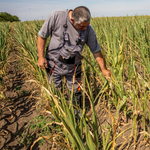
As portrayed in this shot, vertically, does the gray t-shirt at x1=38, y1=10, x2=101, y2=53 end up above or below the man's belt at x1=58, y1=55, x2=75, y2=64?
above

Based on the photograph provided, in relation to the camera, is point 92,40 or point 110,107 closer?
point 92,40

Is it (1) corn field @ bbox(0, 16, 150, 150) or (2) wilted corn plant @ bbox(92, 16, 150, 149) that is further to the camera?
(2) wilted corn plant @ bbox(92, 16, 150, 149)

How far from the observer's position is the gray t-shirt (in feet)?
4.85

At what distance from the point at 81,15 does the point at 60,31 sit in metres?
0.32

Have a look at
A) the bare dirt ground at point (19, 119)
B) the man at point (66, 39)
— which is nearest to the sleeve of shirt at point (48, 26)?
the man at point (66, 39)

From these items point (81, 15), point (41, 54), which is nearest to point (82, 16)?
point (81, 15)

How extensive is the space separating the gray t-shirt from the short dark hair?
0.18m

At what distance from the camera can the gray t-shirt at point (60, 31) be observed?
58.2 inches

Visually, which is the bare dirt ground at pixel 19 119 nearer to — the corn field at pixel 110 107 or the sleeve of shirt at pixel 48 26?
the corn field at pixel 110 107

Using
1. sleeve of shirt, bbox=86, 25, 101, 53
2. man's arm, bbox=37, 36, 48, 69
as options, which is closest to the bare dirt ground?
man's arm, bbox=37, 36, 48, 69

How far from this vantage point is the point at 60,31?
1500 millimetres

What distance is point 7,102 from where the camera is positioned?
6.86ft

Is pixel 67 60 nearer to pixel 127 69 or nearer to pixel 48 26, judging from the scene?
pixel 48 26

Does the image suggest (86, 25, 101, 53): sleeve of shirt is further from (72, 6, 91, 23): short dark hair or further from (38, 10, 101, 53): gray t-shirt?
(72, 6, 91, 23): short dark hair
